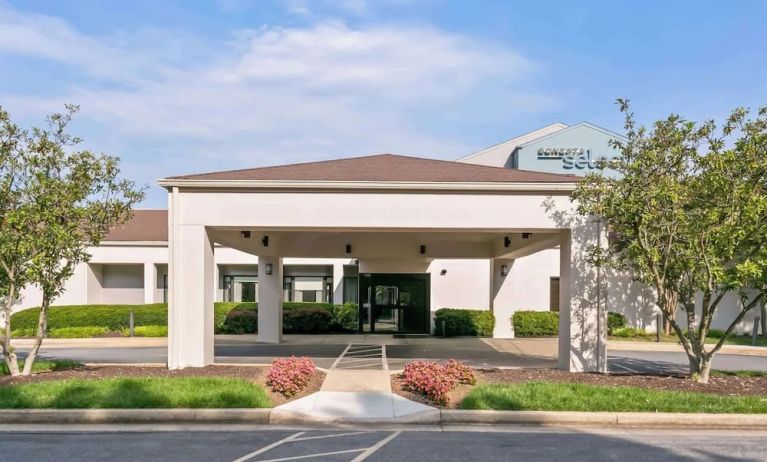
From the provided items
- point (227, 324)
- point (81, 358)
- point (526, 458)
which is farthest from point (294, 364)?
point (227, 324)

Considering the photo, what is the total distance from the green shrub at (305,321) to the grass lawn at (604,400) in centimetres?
1480

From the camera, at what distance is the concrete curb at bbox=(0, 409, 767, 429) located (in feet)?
26.7

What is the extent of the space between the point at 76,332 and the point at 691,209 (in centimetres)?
2167

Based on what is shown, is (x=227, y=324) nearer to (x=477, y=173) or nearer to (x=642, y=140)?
(x=477, y=173)

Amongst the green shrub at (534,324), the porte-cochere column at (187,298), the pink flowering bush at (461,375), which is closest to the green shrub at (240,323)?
the green shrub at (534,324)

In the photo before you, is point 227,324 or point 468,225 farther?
point 227,324

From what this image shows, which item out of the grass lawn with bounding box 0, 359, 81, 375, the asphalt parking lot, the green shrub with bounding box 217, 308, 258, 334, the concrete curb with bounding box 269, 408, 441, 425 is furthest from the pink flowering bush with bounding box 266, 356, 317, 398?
the green shrub with bounding box 217, 308, 258, 334

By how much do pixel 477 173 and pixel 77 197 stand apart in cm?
812

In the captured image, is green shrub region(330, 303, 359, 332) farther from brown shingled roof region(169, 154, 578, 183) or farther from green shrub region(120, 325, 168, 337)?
brown shingled roof region(169, 154, 578, 183)

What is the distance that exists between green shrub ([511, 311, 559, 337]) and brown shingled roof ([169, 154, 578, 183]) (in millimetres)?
10246

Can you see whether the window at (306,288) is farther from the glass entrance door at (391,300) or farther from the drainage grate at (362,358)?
the drainage grate at (362,358)

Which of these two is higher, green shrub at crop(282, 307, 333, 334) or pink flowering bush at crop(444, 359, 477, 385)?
pink flowering bush at crop(444, 359, 477, 385)

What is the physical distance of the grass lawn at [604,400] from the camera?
333 inches

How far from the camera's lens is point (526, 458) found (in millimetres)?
6637
